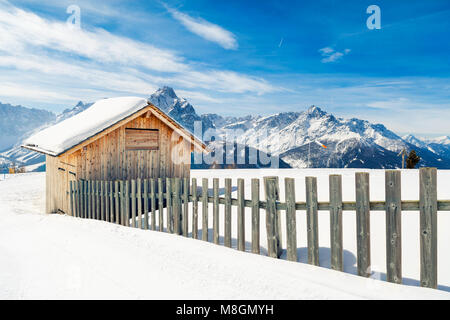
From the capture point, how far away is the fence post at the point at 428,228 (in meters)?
3.91

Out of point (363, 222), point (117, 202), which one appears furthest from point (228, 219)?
point (117, 202)

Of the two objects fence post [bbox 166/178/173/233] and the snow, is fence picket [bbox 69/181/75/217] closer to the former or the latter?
the snow

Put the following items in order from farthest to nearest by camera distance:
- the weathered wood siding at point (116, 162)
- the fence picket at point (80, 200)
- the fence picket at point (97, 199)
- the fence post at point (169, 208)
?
the weathered wood siding at point (116, 162)
the fence picket at point (80, 200)
the fence picket at point (97, 199)
the fence post at point (169, 208)

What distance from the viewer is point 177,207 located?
271 inches

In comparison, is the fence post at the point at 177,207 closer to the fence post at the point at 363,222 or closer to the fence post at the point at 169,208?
the fence post at the point at 169,208

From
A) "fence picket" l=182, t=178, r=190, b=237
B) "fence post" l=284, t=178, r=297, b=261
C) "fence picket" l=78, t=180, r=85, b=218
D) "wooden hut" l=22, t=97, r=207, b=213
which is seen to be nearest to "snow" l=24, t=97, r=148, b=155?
"wooden hut" l=22, t=97, r=207, b=213

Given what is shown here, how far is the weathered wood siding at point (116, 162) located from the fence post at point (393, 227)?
970cm

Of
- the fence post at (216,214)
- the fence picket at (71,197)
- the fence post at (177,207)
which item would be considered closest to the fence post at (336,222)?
the fence post at (216,214)

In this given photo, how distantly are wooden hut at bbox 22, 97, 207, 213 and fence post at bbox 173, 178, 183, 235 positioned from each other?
17.2 feet

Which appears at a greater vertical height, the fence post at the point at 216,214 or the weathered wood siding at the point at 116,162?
the weathered wood siding at the point at 116,162

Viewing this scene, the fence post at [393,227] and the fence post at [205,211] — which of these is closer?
the fence post at [393,227]

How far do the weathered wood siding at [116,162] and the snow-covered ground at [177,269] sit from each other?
423cm

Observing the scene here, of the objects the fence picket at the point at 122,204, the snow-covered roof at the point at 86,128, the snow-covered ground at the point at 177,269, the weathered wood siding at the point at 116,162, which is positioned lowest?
the snow-covered ground at the point at 177,269

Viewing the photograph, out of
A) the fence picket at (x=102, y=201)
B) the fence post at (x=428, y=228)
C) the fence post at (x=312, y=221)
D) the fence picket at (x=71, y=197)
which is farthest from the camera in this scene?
the fence picket at (x=71, y=197)
